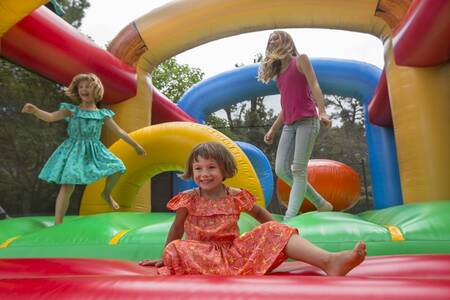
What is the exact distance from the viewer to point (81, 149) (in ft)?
8.84

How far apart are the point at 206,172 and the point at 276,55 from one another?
1.47 meters

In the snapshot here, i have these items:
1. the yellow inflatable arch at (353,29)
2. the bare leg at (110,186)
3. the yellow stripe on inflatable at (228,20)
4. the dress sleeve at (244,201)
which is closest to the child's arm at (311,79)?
the yellow inflatable arch at (353,29)

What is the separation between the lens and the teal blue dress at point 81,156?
258 centimetres

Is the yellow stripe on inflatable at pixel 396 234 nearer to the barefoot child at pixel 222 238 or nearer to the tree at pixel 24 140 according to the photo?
the barefoot child at pixel 222 238

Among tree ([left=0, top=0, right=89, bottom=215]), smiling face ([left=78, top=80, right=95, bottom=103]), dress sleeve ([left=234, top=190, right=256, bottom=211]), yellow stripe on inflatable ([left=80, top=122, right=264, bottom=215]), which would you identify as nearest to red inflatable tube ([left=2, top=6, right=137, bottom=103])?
tree ([left=0, top=0, right=89, bottom=215])

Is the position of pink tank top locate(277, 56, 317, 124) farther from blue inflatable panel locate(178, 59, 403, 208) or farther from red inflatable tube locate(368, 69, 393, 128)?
blue inflatable panel locate(178, 59, 403, 208)

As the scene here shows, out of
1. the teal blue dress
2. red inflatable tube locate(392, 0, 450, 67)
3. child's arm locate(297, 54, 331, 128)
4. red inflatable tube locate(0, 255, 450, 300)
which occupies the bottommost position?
red inflatable tube locate(0, 255, 450, 300)

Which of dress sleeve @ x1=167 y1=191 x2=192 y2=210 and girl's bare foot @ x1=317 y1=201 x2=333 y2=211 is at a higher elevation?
dress sleeve @ x1=167 y1=191 x2=192 y2=210

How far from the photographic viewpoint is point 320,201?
9.06 ft

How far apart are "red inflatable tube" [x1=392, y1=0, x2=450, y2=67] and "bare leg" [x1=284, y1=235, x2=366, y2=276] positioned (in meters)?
1.97

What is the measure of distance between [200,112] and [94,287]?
15.2 ft

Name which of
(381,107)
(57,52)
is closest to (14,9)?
(57,52)

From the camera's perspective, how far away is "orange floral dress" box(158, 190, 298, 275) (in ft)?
3.81

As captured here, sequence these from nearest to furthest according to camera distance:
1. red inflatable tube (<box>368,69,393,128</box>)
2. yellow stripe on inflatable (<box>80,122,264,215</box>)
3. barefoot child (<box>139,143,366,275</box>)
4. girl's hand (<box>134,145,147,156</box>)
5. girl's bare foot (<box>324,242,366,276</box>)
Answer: girl's bare foot (<box>324,242,366,276</box>)
barefoot child (<box>139,143,366,275</box>)
girl's hand (<box>134,145,147,156</box>)
yellow stripe on inflatable (<box>80,122,264,215</box>)
red inflatable tube (<box>368,69,393,128</box>)
